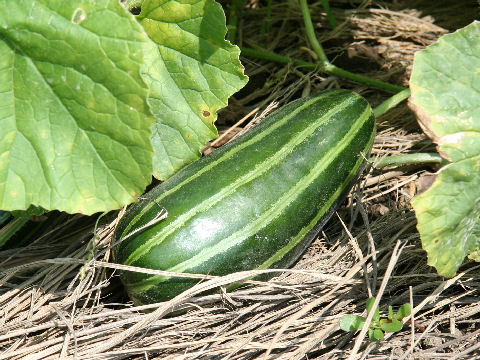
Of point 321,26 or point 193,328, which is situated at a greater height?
point 321,26

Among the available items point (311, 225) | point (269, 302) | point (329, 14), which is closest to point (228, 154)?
point (311, 225)

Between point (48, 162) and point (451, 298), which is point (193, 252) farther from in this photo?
point (451, 298)

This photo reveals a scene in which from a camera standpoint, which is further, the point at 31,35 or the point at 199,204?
the point at 199,204

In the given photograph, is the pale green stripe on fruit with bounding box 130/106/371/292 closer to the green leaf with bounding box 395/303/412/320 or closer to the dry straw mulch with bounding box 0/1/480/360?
the dry straw mulch with bounding box 0/1/480/360

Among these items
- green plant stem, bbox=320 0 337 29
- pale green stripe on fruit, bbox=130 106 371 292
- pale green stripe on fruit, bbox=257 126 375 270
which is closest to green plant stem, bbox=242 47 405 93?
green plant stem, bbox=320 0 337 29

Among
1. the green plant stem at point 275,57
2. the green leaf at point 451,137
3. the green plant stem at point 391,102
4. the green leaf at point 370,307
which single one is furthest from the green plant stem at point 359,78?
the green leaf at point 370,307

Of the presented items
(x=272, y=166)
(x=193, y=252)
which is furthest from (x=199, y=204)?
(x=272, y=166)
